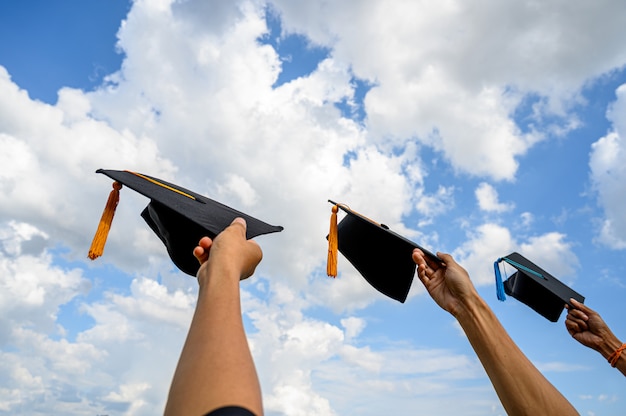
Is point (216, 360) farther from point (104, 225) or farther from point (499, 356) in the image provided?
point (104, 225)

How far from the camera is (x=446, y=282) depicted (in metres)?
2.85

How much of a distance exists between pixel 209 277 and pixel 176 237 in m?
2.38

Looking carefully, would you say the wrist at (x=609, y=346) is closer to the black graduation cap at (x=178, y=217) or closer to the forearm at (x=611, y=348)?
the forearm at (x=611, y=348)

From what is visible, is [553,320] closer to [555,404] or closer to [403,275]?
[403,275]

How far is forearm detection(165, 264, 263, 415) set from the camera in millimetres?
907

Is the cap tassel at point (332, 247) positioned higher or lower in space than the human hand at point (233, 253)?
higher

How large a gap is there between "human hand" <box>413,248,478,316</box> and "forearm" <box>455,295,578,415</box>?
28 centimetres

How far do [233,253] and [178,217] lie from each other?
2159mm

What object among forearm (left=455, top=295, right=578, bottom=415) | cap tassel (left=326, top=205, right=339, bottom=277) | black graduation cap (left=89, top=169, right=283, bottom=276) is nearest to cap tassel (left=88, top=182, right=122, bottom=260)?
black graduation cap (left=89, top=169, right=283, bottom=276)

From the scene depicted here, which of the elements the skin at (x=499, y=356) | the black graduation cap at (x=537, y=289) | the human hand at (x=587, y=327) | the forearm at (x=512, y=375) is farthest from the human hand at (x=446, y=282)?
the black graduation cap at (x=537, y=289)

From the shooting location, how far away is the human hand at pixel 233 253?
1.38 meters

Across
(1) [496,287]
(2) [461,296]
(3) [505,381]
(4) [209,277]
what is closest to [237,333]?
(4) [209,277]

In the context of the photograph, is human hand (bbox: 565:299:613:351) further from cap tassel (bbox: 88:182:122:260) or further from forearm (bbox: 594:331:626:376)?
cap tassel (bbox: 88:182:122:260)

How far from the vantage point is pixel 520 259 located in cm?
622
